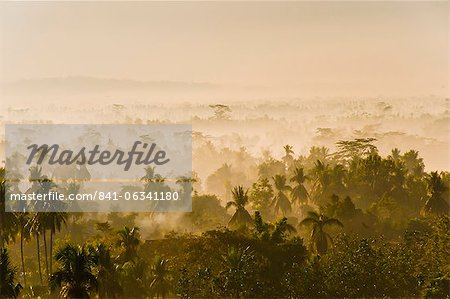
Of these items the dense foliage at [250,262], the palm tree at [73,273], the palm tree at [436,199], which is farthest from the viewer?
the palm tree at [436,199]

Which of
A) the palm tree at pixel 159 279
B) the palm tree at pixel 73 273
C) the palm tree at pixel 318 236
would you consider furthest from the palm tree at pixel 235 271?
the palm tree at pixel 318 236

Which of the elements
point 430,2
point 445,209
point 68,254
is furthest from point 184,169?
point 68,254

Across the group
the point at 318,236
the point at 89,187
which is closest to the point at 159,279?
the point at 318,236

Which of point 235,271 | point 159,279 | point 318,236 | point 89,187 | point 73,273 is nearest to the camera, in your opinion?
point 73,273

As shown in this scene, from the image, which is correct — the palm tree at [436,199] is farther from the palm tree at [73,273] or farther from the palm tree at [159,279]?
the palm tree at [73,273]

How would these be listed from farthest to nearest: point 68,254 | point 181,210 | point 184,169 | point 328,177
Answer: point 184,169, point 181,210, point 328,177, point 68,254

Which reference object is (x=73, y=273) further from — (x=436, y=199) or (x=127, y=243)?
(x=436, y=199)

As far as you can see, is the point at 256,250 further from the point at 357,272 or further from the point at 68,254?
the point at 68,254

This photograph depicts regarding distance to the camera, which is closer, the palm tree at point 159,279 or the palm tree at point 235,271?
the palm tree at point 235,271

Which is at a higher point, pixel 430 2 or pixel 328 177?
pixel 430 2

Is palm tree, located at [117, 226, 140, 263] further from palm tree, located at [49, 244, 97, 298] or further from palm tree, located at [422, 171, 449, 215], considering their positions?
palm tree, located at [422, 171, 449, 215]

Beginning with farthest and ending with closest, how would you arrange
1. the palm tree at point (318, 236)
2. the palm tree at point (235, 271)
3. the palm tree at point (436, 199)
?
the palm tree at point (436, 199), the palm tree at point (318, 236), the palm tree at point (235, 271)
